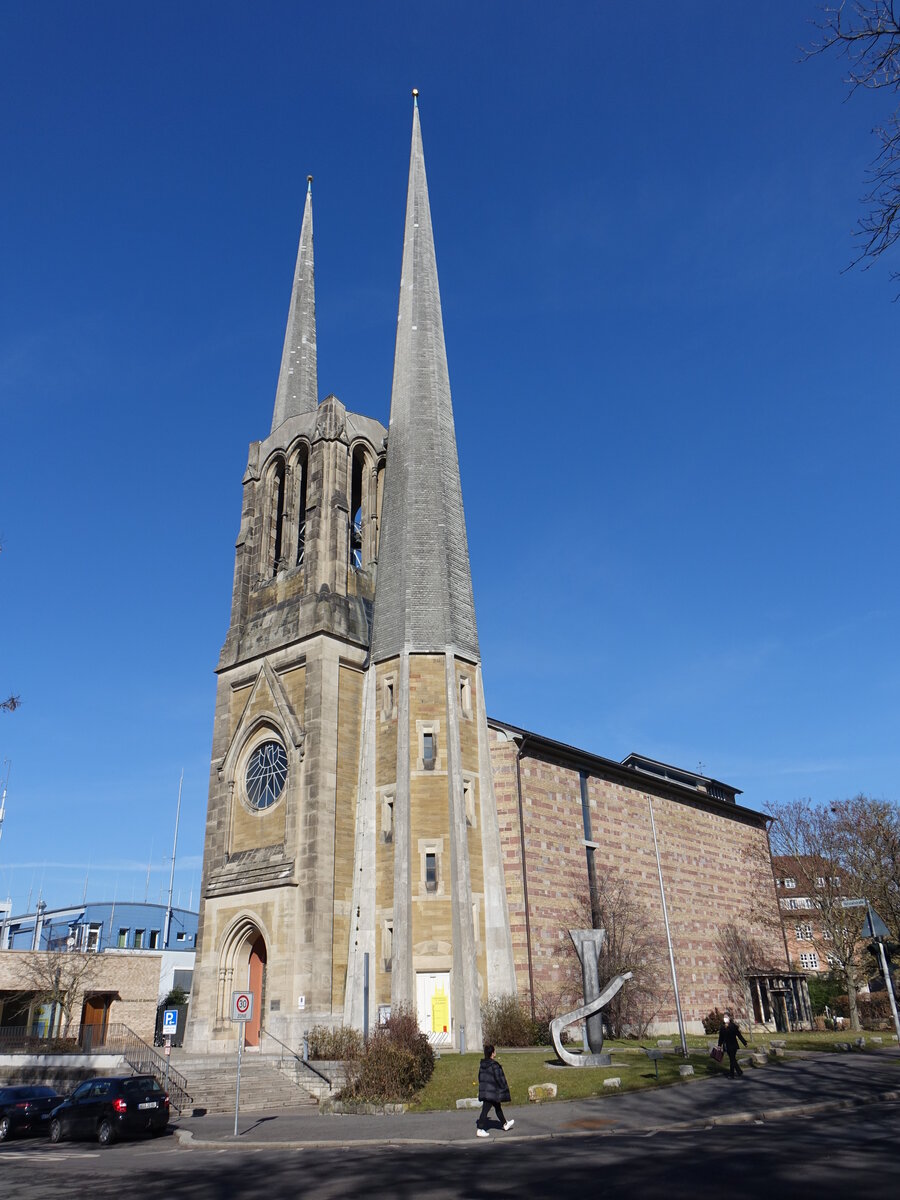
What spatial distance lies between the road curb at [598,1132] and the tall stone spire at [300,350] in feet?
106

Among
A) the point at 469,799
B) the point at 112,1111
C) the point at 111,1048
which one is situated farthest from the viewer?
the point at 469,799

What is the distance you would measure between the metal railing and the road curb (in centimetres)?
714

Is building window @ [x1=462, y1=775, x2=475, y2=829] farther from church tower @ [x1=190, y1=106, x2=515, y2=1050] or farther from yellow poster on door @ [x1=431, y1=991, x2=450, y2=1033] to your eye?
yellow poster on door @ [x1=431, y1=991, x2=450, y2=1033]

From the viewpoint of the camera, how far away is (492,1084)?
594 inches

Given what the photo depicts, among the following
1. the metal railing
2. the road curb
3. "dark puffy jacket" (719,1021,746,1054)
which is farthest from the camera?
the metal railing

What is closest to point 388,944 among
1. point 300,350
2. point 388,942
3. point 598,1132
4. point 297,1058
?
Result: point 388,942

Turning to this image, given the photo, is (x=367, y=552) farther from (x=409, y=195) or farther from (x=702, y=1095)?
(x=702, y=1095)

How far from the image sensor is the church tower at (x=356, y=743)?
95.8 ft

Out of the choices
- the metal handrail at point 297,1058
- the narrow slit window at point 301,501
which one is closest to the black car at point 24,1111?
the metal handrail at point 297,1058

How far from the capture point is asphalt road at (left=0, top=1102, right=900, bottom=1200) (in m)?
9.67

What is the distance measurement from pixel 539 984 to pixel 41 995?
1042 inches

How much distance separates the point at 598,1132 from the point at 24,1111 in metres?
14.7

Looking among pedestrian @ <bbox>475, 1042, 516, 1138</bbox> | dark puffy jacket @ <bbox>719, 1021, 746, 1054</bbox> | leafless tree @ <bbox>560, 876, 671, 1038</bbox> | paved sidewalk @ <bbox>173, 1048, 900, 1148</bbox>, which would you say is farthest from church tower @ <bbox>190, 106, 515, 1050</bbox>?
pedestrian @ <bbox>475, 1042, 516, 1138</bbox>

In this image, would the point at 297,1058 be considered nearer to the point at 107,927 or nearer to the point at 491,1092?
the point at 491,1092
